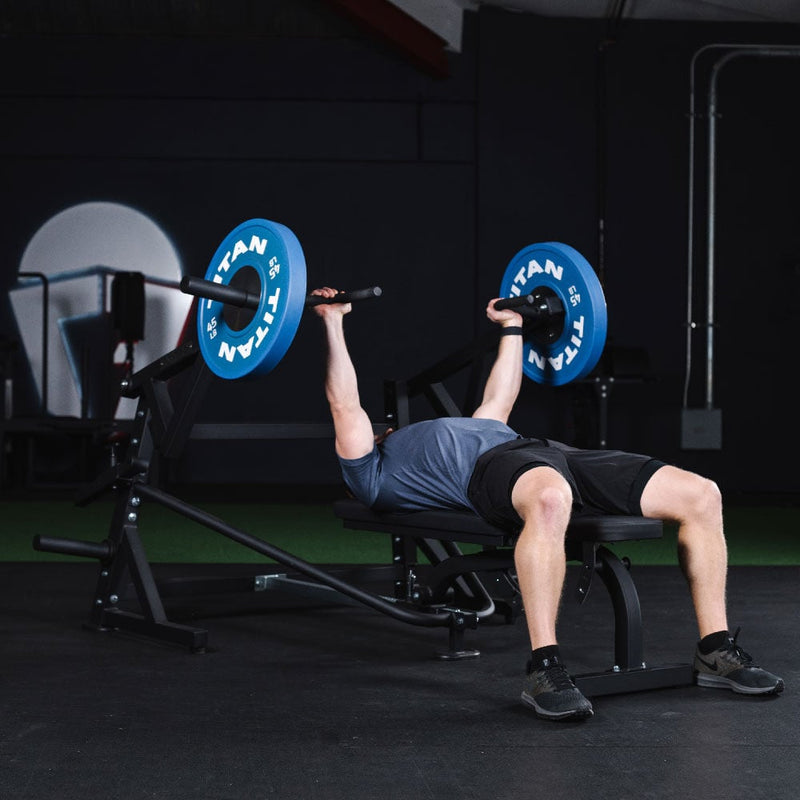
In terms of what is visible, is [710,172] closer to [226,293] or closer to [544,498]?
[226,293]

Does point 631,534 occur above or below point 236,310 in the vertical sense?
below

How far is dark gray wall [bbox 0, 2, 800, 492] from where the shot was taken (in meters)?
7.20

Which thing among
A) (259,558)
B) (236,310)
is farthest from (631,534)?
(259,558)

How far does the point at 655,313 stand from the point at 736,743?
551 cm

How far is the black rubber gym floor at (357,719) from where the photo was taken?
1.71 meters

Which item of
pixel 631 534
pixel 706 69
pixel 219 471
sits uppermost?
pixel 706 69

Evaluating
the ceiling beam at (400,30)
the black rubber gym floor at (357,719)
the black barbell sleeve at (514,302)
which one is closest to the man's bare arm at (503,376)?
the black barbell sleeve at (514,302)

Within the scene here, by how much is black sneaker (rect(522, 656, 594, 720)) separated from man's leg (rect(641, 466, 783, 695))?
35 cm

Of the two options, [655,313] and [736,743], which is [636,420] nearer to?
[655,313]

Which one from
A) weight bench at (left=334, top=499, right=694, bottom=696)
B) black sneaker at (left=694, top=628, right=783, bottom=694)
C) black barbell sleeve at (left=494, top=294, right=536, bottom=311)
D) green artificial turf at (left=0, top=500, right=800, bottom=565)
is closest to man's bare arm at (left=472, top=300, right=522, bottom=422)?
black barbell sleeve at (left=494, top=294, right=536, bottom=311)

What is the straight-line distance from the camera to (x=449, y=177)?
730cm

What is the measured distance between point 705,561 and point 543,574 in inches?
14.5

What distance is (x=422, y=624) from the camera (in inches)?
99.3

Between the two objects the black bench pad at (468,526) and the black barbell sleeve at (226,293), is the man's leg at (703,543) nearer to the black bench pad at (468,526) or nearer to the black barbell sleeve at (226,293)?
the black bench pad at (468,526)
